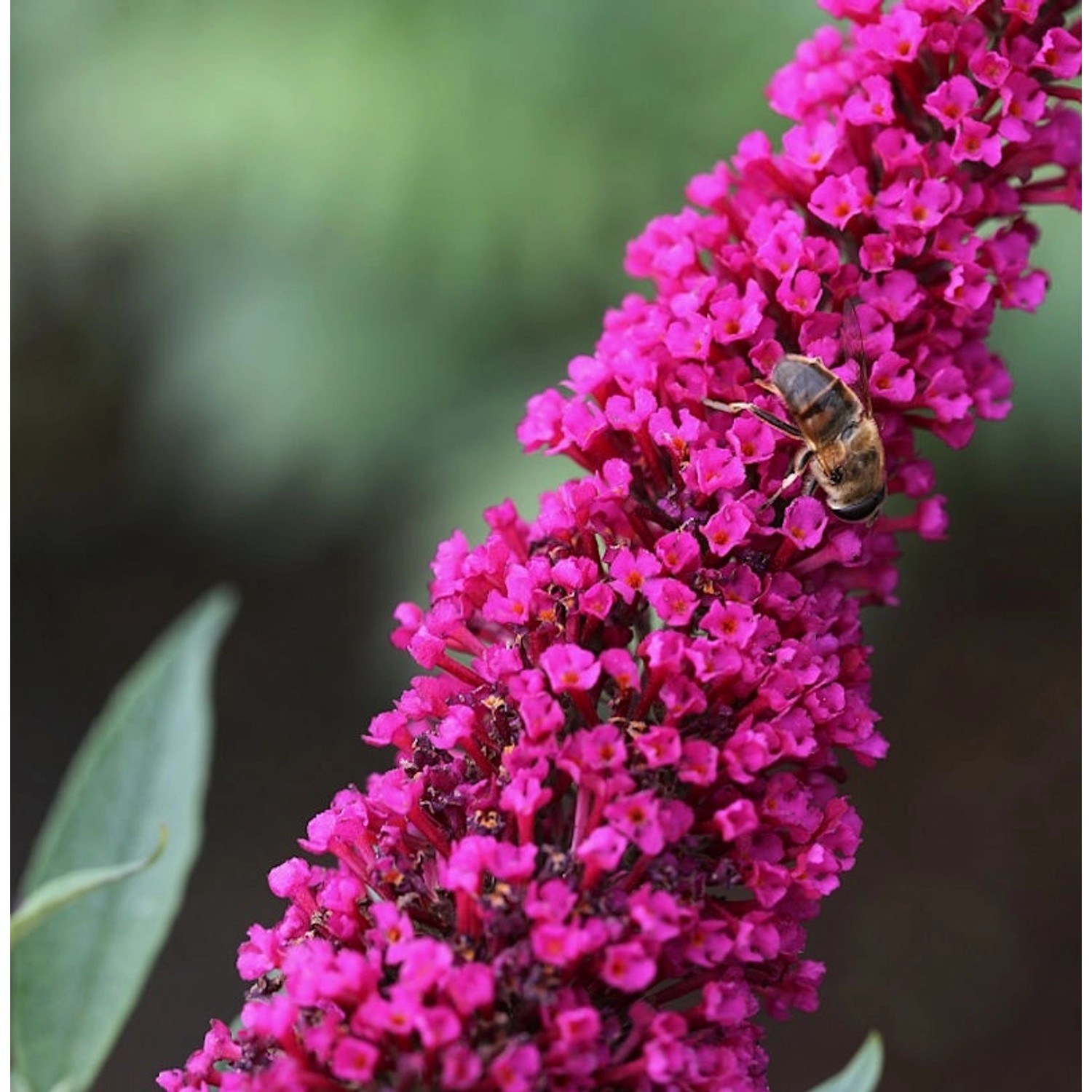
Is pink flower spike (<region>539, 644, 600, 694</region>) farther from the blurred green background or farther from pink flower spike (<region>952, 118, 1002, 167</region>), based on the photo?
the blurred green background

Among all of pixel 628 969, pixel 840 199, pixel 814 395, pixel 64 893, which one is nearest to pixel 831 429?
pixel 814 395

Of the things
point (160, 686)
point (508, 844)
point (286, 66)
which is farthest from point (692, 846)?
point (286, 66)

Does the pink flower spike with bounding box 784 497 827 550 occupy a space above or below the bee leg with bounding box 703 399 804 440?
below

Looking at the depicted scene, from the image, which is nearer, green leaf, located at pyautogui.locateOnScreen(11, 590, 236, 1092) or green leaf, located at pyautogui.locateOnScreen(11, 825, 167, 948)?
green leaf, located at pyautogui.locateOnScreen(11, 825, 167, 948)

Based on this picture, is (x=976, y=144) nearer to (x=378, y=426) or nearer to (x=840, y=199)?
(x=840, y=199)

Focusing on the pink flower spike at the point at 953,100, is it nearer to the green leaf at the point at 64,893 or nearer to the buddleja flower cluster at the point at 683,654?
the buddleja flower cluster at the point at 683,654

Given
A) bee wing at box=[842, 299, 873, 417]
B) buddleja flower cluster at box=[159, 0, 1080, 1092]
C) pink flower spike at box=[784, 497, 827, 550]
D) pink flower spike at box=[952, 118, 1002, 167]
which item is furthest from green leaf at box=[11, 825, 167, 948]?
pink flower spike at box=[952, 118, 1002, 167]
